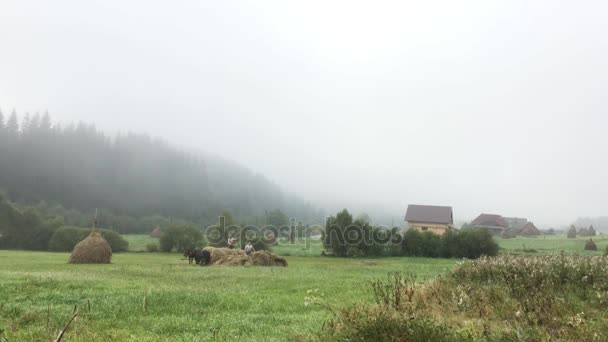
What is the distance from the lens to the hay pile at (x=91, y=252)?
33594 millimetres

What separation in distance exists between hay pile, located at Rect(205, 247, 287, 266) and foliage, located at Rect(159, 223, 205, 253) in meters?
46.8

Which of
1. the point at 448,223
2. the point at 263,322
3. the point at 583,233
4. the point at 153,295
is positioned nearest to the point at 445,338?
the point at 263,322

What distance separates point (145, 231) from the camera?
16262 cm

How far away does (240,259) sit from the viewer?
36125 mm

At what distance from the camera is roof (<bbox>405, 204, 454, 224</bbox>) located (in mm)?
116188

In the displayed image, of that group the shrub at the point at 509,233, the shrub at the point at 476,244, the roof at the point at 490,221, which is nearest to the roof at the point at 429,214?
the shrub at the point at 509,233

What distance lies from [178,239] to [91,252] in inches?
1993

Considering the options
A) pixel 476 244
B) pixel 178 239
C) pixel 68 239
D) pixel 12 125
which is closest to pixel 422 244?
pixel 476 244

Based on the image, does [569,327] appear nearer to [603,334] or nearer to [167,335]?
[603,334]

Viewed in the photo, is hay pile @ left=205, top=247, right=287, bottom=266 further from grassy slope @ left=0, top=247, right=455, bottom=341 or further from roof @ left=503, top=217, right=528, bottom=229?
roof @ left=503, top=217, right=528, bottom=229

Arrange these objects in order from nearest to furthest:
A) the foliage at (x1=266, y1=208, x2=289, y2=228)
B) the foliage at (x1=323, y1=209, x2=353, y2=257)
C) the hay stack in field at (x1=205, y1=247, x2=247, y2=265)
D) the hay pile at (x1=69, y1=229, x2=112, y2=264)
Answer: the hay pile at (x1=69, y1=229, x2=112, y2=264), the hay stack in field at (x1=205, y1=247, x2=247, y2=265), the foliage at (x1=323, y1=209, x2=353, y2=257), the foliage at (x1=266, y1=208, x2=289, y2=228)

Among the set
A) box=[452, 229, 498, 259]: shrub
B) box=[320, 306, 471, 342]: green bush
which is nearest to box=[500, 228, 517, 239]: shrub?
box=[452, 229, 498, 259]: shrub

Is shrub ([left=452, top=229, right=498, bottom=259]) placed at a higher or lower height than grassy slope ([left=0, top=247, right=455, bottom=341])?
lower

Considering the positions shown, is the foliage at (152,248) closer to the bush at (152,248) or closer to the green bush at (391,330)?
the bush at (152,248)
